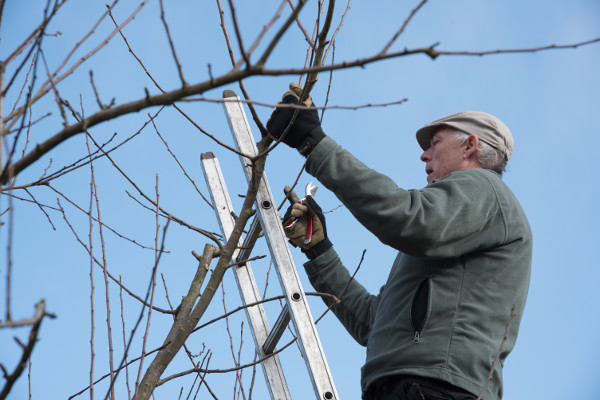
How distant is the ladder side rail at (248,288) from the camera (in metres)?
Result: 2.69

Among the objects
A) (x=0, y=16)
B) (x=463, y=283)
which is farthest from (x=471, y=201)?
(x=0, y=16)

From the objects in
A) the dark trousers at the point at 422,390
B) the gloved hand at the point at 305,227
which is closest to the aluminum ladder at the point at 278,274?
the gloved hand at the point at 305,227

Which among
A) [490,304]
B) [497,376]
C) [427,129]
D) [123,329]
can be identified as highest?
[427,129]

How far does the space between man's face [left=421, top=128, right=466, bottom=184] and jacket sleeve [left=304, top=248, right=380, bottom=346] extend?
0.57 m

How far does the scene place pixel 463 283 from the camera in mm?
2396

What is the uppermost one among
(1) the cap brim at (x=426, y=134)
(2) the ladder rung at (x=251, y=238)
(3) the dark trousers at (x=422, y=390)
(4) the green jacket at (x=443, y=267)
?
(1) the cap brim at (x=426, y=134)

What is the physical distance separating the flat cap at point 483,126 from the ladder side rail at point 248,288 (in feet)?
3.11

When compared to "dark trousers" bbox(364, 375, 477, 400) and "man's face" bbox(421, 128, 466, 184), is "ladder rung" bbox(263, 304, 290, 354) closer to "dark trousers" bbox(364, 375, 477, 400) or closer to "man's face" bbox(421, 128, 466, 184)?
"dark trousers" bbox(364, 375, 477, 400)

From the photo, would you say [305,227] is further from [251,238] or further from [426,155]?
[426,155]

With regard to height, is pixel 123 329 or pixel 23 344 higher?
pixel 123 329

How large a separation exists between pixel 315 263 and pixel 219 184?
55 centimetres

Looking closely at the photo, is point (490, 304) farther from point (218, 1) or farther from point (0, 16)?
point (0, 16)

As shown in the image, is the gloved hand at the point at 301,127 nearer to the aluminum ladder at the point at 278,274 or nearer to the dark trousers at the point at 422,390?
the aluminum ladder at the point at 278,274

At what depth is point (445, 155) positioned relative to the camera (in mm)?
2875
